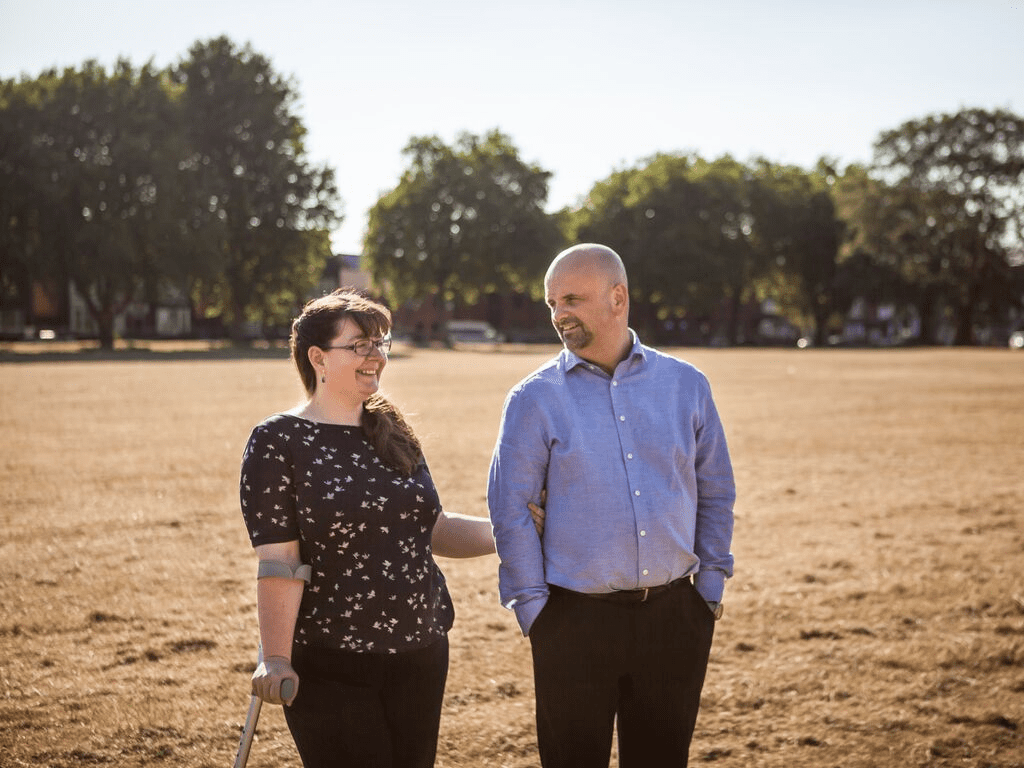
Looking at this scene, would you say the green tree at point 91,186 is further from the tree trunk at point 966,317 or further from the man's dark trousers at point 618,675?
the tree trunk at point 966,317

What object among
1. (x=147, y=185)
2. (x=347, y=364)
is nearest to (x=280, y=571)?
(x=347, y=364)

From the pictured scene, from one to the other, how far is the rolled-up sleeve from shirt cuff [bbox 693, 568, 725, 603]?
54cm

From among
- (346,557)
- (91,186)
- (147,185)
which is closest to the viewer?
(346,557)

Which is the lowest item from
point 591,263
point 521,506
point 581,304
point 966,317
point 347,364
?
point 521,506

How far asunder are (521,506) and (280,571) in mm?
765

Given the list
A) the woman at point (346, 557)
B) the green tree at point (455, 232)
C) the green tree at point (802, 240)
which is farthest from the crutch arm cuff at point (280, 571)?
the green tree at point (802, 240)

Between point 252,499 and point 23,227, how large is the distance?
189 feet

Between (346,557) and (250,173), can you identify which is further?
(250,173)

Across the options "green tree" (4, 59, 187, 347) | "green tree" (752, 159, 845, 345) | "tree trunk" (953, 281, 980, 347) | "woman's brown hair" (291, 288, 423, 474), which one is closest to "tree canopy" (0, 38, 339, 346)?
"green tree" (4, 59, 187, 347)

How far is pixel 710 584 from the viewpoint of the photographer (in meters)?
3.23

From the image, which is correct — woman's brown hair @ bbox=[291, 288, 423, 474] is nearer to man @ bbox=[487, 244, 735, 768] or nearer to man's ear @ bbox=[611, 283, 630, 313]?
man @ bbox=[487, 244, 735, 768]

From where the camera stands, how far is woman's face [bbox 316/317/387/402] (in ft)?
9.73

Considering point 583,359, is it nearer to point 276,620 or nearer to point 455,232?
point 276,620

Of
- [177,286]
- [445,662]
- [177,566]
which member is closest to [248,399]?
[177,566]
